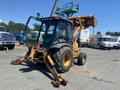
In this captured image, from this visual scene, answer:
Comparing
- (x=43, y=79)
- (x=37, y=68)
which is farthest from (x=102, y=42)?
(x=43, y=79)

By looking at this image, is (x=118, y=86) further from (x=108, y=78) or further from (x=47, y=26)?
(x=47, y=26)

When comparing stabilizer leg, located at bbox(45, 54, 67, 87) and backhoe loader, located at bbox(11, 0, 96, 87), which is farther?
backhoe loader, located at bbox(11, 0, 96, 87)

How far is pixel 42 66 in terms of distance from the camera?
13508 millimetres

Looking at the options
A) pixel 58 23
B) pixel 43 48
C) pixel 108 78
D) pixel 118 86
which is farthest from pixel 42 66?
pixel 118 86

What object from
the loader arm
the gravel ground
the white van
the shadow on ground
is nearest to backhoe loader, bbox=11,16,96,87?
the shadow on ground

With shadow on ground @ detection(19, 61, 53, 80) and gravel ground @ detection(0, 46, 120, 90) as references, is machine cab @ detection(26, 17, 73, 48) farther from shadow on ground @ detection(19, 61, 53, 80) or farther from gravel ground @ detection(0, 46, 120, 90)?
gravel ground @ detection(0, 46, 120, 90)

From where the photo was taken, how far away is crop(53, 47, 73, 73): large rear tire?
11898mm

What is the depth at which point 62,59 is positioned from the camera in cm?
1204

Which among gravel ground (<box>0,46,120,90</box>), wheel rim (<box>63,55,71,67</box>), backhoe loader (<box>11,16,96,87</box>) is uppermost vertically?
backhoe loader (<box>11,16,96,87</box>)

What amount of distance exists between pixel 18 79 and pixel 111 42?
30.8m

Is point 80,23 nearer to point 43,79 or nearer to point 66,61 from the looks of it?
point 66,61

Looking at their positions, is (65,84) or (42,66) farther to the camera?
(42,66)

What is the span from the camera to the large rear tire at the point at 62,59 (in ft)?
39.0

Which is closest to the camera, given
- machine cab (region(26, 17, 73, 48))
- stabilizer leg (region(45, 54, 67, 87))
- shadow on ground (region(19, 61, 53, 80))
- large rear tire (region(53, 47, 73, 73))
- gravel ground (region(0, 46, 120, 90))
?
gravel ground (region(0, 46, 120, 90))
